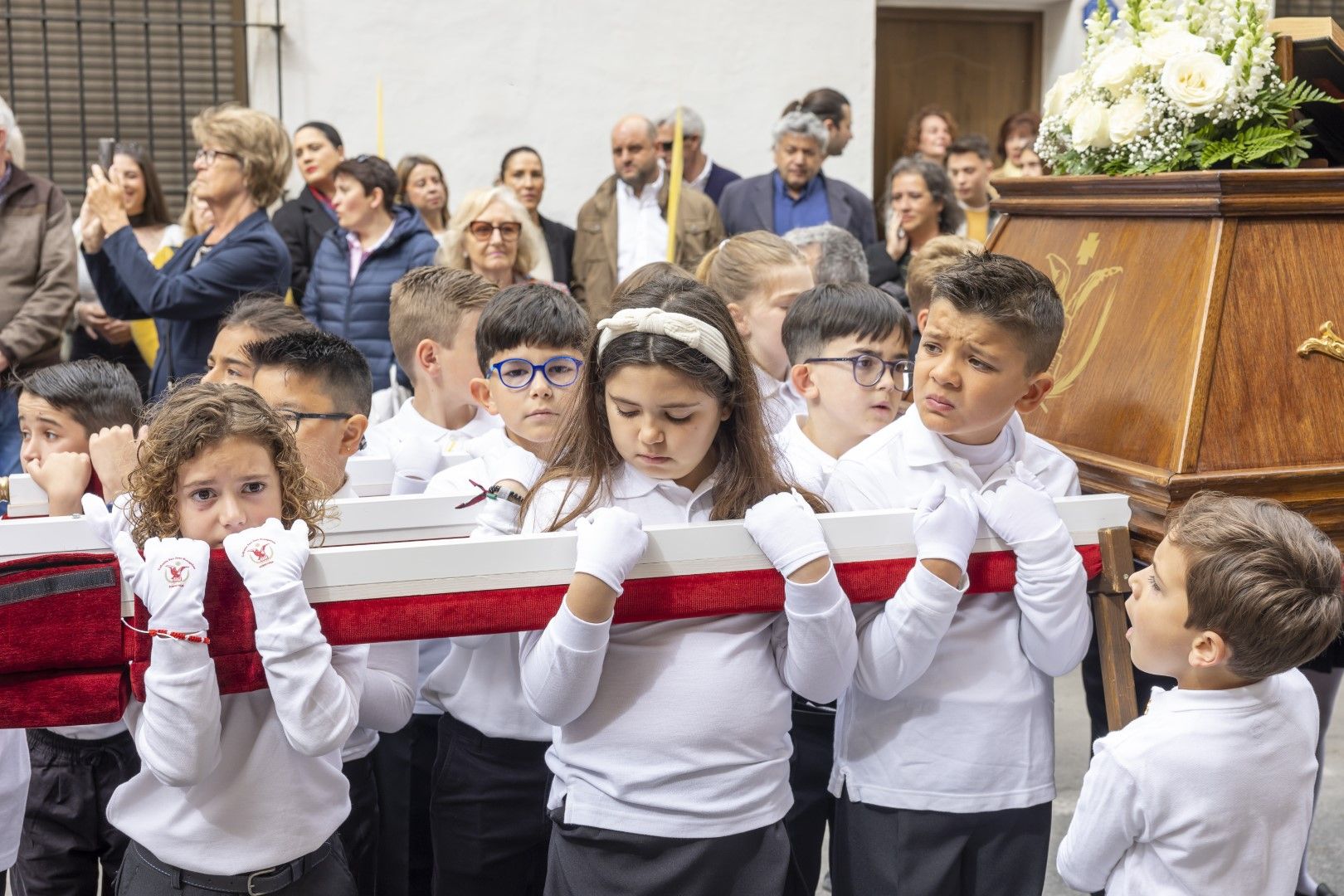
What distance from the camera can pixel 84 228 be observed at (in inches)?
177

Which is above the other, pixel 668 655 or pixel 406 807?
pixel 668 655

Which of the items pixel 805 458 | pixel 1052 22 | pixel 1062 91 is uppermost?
pixel 1052 22

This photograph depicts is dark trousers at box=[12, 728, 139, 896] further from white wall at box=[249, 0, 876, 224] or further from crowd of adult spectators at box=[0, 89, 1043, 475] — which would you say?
white wall at box=[249, 0, 876, 224]

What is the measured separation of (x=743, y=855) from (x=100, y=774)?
1232 mm

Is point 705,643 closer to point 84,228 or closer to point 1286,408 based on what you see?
point 1286,408

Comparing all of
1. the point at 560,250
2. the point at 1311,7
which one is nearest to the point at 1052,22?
the point at 1311,7

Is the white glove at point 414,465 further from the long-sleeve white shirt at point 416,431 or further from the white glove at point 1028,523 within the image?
the white glove at point 1028,523

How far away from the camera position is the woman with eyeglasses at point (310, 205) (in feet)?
19.8

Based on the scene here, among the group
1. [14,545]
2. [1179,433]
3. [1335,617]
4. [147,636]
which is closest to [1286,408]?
[1179,433]

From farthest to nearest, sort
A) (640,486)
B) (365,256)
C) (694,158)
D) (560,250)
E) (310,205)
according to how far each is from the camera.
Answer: (694,158), (560,250), (310,205), (365,256), (640,486)

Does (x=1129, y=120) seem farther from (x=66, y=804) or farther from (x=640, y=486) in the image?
(x=66, y=804)

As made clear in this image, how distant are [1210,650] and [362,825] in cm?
144

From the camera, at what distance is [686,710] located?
1.98 m

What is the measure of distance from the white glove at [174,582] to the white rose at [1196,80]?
1776mm
